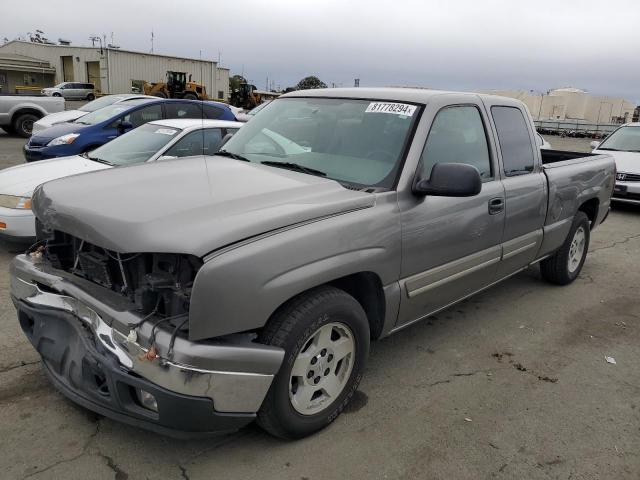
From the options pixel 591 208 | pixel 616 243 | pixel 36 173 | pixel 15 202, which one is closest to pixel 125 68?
pixel 36 173

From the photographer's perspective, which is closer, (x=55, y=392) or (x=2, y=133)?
(x=55, y=392)

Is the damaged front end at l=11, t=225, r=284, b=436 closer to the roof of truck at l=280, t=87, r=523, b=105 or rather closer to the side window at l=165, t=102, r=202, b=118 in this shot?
the roof of truck at l=280, t=87, r=523, b=105

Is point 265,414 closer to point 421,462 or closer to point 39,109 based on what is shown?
point 421,462

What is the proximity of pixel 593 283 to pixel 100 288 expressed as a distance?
5.15m

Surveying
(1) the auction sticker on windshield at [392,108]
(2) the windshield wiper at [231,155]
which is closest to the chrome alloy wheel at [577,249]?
(1) the auction sticker on windshield at [392,108]

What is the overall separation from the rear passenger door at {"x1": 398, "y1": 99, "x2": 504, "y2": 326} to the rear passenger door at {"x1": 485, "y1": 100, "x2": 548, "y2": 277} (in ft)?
0.50

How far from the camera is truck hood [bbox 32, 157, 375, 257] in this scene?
7.70ft

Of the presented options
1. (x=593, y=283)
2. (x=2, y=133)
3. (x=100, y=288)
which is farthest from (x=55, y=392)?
(x=2, y=133)

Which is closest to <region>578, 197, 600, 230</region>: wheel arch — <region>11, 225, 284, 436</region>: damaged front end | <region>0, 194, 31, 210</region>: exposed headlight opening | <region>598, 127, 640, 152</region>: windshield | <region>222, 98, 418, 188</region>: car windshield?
<region>222, 98, 418, 188</region>: car windshield

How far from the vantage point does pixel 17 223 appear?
5.11m

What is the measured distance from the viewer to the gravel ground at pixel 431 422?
2650mm

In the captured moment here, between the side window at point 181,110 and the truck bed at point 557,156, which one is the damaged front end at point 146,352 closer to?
the truck bed at point 557,156

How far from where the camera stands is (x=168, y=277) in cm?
239

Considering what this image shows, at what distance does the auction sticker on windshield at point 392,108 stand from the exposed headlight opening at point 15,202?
357 cm
